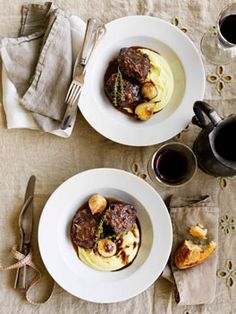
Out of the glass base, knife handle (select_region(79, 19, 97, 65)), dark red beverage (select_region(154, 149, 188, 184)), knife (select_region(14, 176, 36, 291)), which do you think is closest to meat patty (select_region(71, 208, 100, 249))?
knife (select_region(14, 176, 36, 291))

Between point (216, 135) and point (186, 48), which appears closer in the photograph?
point (216, 135)

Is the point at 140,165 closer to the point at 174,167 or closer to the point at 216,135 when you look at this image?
the point at 174,167

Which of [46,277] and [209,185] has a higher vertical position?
[209,185]

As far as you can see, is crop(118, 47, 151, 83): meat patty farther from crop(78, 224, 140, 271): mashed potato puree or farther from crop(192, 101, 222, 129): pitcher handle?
crop(78, 224, 140, 271): mashed potato puree

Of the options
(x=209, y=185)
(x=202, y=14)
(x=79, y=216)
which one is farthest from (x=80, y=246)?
(x=202, y=14)

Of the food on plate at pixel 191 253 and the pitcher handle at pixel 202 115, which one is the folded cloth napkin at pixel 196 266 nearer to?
the food on plate at pixel 191 253

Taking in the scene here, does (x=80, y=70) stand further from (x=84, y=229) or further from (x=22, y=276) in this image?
(x=22, y=276)
